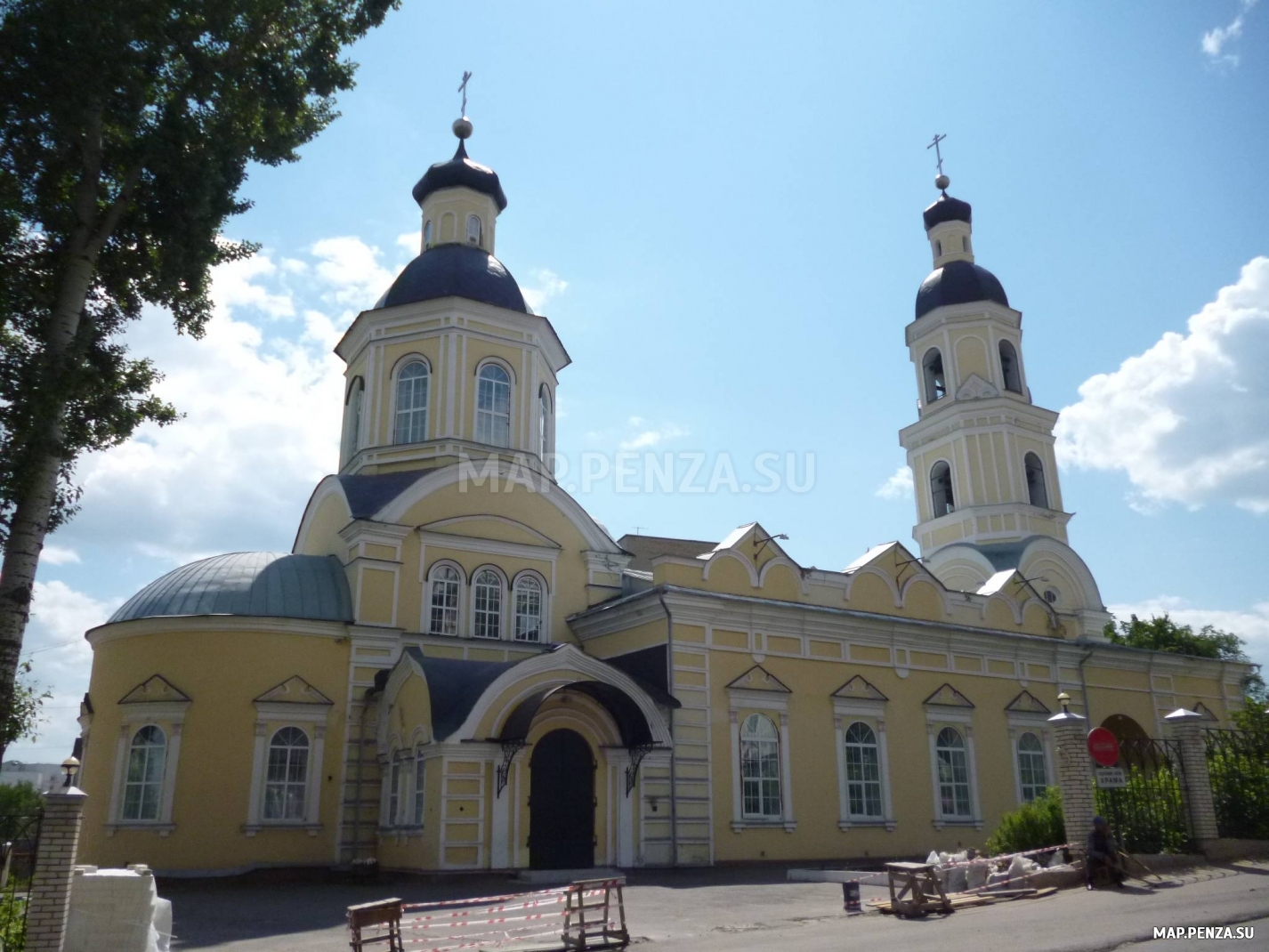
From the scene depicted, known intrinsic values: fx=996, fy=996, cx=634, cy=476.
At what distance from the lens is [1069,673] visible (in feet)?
76.9

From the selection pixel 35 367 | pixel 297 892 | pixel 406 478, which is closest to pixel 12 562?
pixel 35 367

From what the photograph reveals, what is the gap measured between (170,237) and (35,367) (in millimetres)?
2272

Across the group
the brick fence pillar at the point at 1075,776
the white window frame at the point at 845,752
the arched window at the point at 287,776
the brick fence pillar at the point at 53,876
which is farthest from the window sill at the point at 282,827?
the brick fence pillar at the point at 1075,776

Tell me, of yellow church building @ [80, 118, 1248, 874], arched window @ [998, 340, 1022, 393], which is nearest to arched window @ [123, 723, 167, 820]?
yellow church building @ [80, 118, 1248, 874]

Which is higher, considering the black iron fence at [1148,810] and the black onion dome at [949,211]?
the black onion dome at [949,211]

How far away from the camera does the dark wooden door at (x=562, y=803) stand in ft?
50.8

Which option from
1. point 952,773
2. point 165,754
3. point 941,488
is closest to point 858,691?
point 952,773

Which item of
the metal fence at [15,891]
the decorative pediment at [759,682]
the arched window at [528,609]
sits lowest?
the metal fence at [15,891]

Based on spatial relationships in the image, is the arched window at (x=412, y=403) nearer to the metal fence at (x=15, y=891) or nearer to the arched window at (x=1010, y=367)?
the metal fence at (x=15, y=891)

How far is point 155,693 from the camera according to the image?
15953 millimetres

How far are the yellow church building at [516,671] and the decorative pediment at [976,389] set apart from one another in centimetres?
290

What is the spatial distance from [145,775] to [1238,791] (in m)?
17.3

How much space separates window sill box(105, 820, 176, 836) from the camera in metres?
15.3

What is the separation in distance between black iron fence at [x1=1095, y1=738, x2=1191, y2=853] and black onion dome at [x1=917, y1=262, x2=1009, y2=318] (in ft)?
49.7
